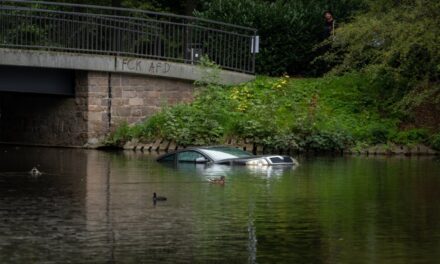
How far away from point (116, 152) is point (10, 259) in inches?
1019

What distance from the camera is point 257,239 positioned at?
1998 centimetres

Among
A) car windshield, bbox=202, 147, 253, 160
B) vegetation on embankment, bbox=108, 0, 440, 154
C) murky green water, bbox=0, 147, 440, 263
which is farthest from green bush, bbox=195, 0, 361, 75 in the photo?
murky green water, bbox=0, 147, 440, 263

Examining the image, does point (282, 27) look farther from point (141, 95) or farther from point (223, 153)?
point (223, 153)

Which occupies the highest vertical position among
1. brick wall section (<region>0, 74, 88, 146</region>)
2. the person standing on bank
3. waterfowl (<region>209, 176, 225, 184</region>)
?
the person standing on bank

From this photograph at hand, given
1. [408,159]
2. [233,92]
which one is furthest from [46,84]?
[408,159]

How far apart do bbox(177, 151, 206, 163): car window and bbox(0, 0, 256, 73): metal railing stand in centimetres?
855

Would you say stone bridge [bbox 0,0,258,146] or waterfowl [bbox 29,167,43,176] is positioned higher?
stone bridge [bbox 0,0,258,146]

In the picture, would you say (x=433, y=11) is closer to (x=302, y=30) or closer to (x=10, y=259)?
(x=302, y=30)

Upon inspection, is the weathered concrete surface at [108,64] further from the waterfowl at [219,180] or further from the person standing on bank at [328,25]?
the waterfowl at [219,180]

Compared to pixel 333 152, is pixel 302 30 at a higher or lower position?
higher

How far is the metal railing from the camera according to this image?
145 ft

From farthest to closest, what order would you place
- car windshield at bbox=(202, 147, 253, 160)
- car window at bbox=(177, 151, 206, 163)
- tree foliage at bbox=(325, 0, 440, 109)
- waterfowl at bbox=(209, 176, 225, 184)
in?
tree foliage at bbox=(325, 0, 440, 109)
car window at bbox=(177, 151, 206, 163)
car windshield at bbox=(202, 147, 253, 160)
waterfowl at bbox=(209, 176, 225, 184)

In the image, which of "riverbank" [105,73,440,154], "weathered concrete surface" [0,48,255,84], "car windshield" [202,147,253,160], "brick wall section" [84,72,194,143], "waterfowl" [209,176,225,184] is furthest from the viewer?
"brick wall section" [84,72,194,143]

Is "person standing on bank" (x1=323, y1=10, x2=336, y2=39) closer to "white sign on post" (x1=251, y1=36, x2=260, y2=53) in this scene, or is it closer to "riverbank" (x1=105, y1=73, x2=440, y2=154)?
"riverbank" (x1=105, y1=73, x2=440, y2=154)
